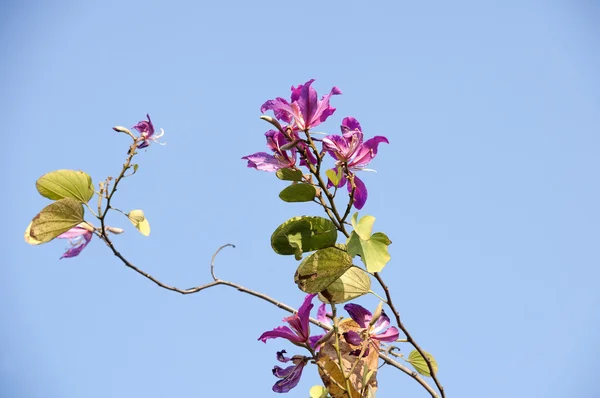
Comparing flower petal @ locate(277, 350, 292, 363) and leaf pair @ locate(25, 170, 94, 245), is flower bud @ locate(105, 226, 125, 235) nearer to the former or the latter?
leaf pair @ locate(25, 170, 94, 245)

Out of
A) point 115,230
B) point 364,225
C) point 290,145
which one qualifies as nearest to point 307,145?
point 290,145

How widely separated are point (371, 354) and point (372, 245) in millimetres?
197

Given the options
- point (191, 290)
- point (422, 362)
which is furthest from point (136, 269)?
point (422, 362)

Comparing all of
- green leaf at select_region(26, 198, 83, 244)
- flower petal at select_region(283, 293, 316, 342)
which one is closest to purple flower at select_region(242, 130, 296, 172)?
flower petal at select_region(283, 293, 316, 342)

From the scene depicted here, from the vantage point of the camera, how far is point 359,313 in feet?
3.30

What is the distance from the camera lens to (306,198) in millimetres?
930

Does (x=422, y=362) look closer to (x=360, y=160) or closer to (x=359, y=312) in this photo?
(x=359, y=312)

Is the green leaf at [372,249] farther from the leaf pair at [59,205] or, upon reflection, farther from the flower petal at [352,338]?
the leaf pair at [59,205]

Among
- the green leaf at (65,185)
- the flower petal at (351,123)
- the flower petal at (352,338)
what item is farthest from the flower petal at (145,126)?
the flower petal at (352,338)

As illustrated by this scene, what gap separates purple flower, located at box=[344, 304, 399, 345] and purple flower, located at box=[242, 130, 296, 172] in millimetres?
253

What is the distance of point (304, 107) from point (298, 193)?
13 centimetres

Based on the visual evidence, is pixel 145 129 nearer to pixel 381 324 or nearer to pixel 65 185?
pixel 65 185

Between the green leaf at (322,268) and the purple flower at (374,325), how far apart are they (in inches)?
4.0

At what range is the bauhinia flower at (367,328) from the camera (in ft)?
3.21
